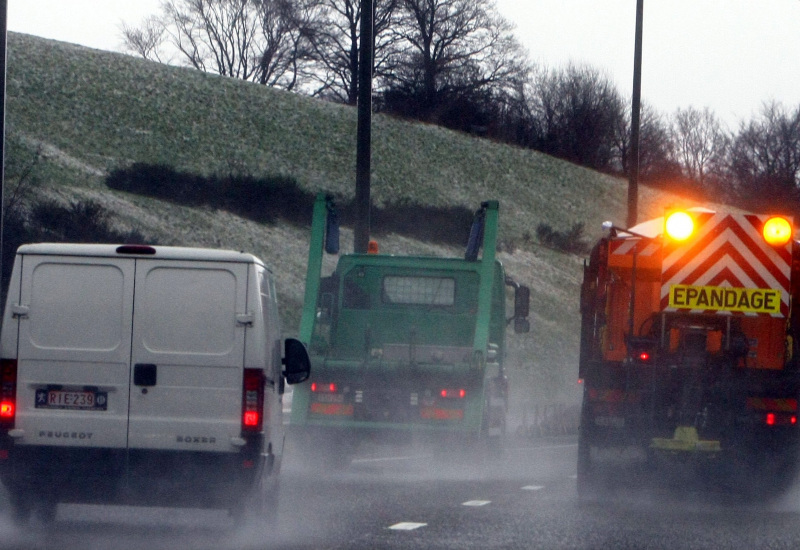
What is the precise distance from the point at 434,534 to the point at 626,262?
4568 millimetres

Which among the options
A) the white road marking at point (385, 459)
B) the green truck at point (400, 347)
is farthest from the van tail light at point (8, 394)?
the white road marking at point (385, 459)

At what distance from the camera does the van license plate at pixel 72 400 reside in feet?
31.2

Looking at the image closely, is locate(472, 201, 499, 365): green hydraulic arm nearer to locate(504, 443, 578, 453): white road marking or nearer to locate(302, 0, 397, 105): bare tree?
locate(504, 443, 578, 453): white road marking

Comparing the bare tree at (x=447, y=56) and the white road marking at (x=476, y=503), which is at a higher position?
the bare tree at (x=447, y=56)

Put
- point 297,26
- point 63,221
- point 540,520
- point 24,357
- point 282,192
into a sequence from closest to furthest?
1. point 24,357
2. point 540,520
3. point 63,221
4. point 282,192
5. point 297,26

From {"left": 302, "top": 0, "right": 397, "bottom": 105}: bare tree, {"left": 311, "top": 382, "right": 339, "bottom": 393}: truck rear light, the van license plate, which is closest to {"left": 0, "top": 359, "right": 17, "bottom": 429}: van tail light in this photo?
the van license plate

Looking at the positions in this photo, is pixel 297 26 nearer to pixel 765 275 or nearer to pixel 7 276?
pixel 7 276

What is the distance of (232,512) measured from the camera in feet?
32.7

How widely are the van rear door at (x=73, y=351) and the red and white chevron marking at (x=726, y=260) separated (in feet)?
18.9

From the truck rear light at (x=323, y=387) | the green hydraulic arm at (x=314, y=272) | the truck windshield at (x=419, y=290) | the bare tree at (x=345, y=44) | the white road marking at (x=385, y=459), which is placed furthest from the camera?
the bare tree at (x=345, y=44)

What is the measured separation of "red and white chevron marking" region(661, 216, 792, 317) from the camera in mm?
13344

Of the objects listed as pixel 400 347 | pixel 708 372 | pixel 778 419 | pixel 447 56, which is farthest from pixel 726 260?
pixel 447 56

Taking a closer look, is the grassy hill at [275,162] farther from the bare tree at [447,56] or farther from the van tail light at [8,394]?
the van tail light at [8,394]

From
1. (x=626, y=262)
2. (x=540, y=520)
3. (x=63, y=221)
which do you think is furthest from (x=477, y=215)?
(x=63, y=221)
